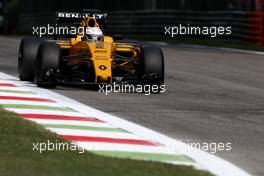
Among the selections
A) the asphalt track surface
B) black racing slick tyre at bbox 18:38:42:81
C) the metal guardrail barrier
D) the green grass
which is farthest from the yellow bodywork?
the metal guardrail barrier

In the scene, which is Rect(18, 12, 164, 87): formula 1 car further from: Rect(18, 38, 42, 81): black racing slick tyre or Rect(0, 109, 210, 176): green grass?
Rect(0, 109, 210, 176): green grass

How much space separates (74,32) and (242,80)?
3.92m

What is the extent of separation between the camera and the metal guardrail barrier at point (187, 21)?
30.0 meters

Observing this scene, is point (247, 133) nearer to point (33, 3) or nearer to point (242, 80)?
point (242, 80)

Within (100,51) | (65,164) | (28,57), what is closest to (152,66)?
(100,51)

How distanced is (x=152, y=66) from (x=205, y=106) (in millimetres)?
1654

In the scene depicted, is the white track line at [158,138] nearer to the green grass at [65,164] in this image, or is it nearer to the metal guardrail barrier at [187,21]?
the green grass at [65,164]

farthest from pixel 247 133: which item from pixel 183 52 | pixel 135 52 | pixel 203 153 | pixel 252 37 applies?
pixel 252 37

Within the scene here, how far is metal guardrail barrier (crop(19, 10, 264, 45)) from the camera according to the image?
30.0 meters

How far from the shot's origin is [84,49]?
14.1 m

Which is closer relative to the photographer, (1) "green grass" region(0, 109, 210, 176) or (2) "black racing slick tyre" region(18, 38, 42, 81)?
(1) "green grass" region(0, 109, 210, 176)

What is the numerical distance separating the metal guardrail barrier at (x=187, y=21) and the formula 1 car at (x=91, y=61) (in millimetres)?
15373

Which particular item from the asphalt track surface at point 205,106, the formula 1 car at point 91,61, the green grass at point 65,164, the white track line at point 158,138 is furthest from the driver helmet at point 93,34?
the green grass at point 65,164

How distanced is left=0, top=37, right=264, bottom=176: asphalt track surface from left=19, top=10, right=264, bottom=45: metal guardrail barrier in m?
9.04
